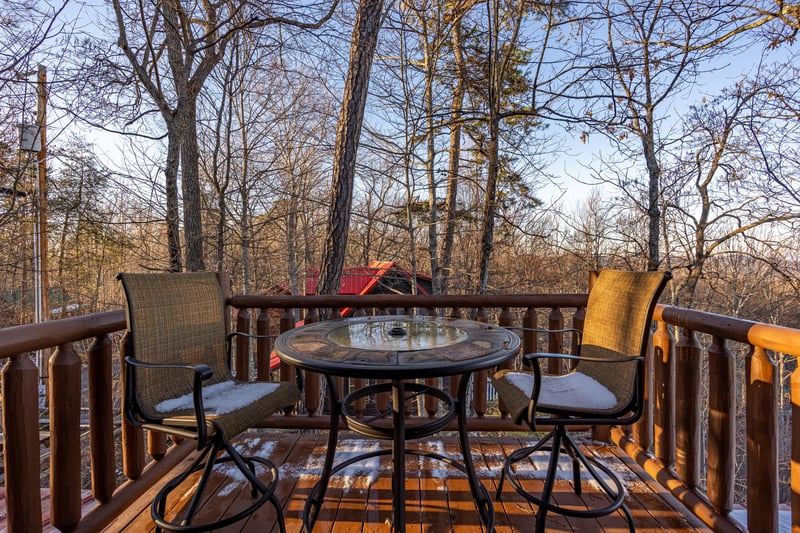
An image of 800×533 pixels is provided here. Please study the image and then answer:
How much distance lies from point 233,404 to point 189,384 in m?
0.36

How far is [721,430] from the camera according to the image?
1.55m

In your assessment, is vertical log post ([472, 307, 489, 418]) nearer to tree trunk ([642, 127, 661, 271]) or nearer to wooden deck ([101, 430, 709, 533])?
wooden deck ([101, 430, 709, 533])

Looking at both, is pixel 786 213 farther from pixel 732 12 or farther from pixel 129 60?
pixel 129 60

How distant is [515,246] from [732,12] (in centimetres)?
431

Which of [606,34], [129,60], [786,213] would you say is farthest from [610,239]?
[129,60]

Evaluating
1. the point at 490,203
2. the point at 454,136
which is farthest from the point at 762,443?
the point at 454,136

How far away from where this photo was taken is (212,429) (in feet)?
4.65

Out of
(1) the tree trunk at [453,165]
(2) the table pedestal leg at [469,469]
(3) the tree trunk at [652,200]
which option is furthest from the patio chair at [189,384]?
(3) the tree trunk at [652,200]

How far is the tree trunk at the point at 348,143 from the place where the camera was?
12.6 ft

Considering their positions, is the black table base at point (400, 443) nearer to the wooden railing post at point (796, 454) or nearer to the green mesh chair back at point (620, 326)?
the green mesh chair back at point (620, 326)

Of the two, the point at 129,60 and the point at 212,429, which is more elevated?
the point at 129,60

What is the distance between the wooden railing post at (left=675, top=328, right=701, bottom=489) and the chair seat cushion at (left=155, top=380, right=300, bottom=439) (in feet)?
5.83

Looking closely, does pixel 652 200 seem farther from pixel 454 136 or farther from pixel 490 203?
pixel 454 136

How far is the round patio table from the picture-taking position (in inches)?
49.3
